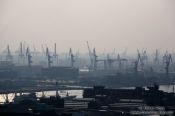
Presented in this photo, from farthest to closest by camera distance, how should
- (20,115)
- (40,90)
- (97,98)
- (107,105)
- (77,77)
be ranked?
1. (77,77)
2. (40,90)
3. (97,98)
4. (107,105)
5. (20,115)

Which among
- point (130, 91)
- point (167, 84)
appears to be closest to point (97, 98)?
point (130, 91)

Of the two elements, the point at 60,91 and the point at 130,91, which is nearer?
the point at 130,91

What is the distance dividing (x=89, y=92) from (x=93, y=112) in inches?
323

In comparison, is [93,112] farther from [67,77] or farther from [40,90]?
[67,77]

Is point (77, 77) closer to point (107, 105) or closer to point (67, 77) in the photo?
point (67, 77)

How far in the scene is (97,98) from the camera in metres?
27.7

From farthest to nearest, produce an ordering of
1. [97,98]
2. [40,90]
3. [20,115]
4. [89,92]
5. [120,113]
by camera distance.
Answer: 1. [40,90]
2. [89,92]
3. [97,98]
4. [120,113]
5. [20,115]

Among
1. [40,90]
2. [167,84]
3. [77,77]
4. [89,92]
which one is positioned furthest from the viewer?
[77,77]

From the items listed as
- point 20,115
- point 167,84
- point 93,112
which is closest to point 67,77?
point 167,84

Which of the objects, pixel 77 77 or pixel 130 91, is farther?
pixel 77 77

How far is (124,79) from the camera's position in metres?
55.6

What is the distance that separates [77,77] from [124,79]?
Answer: 6.67 meters

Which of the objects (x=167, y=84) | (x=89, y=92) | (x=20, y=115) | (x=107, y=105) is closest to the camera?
(x=20, y=115)

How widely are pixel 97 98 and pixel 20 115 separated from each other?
11216mm
